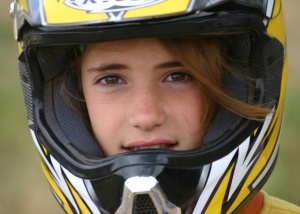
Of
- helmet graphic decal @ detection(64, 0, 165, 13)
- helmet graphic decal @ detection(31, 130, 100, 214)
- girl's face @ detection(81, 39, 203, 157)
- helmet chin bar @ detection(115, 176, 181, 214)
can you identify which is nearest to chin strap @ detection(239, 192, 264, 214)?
girl's face @ detection(81, 39, 203, 157)

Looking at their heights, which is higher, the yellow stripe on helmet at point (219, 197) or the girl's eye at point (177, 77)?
the girl's eye at point (177, 77)

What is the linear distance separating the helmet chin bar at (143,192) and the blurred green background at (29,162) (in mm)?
1782

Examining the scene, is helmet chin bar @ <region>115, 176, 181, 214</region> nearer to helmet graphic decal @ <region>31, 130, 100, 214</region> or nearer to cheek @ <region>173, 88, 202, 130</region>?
helmet graphic decal @ <region>31, 130, 100, 214</region>

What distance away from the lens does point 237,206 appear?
121cm

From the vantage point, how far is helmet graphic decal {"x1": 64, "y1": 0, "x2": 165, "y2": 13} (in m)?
1.00

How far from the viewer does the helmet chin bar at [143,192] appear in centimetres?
103

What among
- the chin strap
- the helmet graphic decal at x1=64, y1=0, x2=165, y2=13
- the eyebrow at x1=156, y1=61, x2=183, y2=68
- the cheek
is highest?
the helmet graphic decal at x1=64, y1=0, x2=165, y2=13

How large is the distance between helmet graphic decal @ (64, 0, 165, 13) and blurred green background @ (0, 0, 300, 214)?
79.0 inches

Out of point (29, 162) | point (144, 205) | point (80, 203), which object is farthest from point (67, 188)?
point (29, 162)

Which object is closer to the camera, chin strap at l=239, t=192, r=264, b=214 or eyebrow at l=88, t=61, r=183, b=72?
eyebrow at l=88, t=61, r=183, b=72

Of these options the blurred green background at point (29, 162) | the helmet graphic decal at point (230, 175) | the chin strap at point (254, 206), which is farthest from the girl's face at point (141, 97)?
the blurred green background at point (29, 162)

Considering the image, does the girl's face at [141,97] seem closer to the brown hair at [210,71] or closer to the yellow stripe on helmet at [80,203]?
the brown hair at [210,71]

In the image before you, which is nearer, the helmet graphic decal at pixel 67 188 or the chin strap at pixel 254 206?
the helmet graphic decal at pixel 67 188

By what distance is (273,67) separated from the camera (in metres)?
1.21
